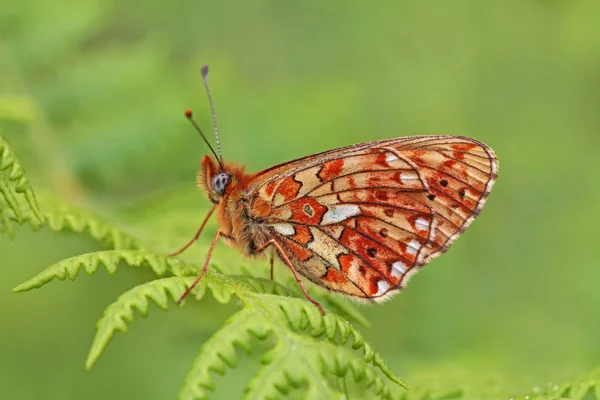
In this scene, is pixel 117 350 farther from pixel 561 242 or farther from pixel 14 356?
pixel 561 242

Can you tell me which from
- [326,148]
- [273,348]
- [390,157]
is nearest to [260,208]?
[390,157]

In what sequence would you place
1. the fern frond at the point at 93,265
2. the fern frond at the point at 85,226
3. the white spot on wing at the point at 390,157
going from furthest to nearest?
the white spot on wing at the point at 390,157 < the fern frond at the point at 85,226 < the fern frond at the point at 93,265

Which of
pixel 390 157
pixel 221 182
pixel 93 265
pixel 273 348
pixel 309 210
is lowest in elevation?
pixel 273 348

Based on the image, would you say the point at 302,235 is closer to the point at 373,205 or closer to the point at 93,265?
the point at 373,205

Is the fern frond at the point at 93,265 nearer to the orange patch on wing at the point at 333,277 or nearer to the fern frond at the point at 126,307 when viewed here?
the fern frond at the point at 126,307

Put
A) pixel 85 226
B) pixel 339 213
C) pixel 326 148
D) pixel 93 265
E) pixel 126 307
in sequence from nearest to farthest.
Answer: pixel 126 307 < pixel 93 265 < pixel 85 226 < pixel 339 213 < pixel 326 148

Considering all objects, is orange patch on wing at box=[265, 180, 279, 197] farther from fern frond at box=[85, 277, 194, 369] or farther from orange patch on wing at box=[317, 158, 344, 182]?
fern frond at box=[85, 277, 194, 369]

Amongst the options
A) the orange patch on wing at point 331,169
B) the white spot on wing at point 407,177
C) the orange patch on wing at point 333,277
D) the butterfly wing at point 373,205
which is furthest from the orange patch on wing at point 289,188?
the white spot on wing at point 407,177

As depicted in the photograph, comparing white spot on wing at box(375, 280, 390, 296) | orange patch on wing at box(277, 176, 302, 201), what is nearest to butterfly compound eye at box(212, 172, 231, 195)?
orange patch on wing at box(277, 176, 302, 201)
